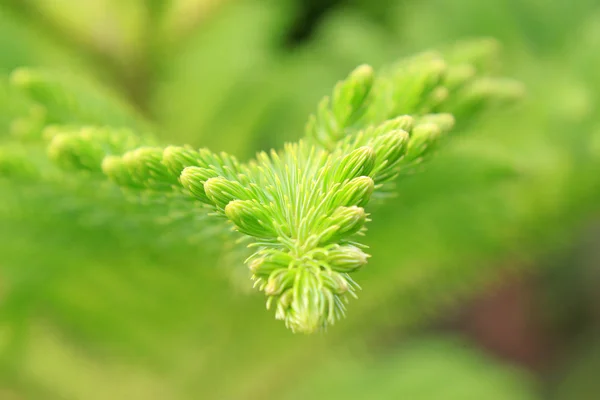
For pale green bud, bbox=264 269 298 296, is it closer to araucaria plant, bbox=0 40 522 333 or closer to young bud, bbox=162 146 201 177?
araucaria plant, bbox=0 40 522 333

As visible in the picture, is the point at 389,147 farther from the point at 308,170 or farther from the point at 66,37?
the point at 66,37

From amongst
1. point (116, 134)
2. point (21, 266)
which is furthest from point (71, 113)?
point (21, 266)

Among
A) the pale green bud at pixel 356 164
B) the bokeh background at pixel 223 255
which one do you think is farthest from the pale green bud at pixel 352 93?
the bokeh background at pixel 223 255

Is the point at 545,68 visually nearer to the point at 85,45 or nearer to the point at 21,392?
the point at 85,45

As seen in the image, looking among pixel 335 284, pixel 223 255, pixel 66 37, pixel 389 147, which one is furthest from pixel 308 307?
pixel 66 37

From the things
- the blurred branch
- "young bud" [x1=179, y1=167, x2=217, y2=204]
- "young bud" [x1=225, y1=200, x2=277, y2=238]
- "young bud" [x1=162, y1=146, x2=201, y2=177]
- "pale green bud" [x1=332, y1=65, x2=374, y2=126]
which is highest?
the blurred branch

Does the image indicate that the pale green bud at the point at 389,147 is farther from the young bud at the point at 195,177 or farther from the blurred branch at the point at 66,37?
the blurred branch at the point at 66,37

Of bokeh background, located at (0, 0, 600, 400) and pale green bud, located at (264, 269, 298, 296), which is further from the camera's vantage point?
bokeh background, located at (0, 0, 600, 400)

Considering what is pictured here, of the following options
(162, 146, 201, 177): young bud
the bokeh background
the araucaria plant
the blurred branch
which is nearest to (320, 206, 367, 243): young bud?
the araucaria plant
